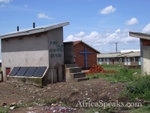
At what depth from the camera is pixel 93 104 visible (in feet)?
27.2

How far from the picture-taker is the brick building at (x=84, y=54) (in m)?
35.1

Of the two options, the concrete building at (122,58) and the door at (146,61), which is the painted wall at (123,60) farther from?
the door at (146,61)

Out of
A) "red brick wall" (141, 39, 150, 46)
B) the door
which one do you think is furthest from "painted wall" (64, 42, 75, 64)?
"red brick wall" (141, 39, 150, 46)

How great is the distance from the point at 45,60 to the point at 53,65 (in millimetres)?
558

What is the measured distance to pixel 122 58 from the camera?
57062mm

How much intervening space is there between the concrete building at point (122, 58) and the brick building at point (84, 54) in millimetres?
16341

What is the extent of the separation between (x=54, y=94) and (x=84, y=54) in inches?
1027

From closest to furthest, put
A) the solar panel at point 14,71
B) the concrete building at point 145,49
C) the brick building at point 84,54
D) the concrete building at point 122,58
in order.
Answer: the solar panel at point 14,71
the concrete building at point 145,49
the brick building at point 84,54
the concrete building at point 122,58

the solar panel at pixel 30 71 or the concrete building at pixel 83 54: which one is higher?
the concrete building at pixel 83 54

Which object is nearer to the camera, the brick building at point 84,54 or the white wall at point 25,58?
the white wall at point 25,58

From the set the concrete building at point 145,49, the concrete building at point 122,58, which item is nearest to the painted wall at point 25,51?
the concrete building at point 145,49

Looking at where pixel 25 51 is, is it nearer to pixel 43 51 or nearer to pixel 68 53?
pixel 43 51

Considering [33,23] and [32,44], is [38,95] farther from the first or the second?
[33,23]

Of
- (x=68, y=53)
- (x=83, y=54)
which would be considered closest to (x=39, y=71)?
(x=68, y=53)
